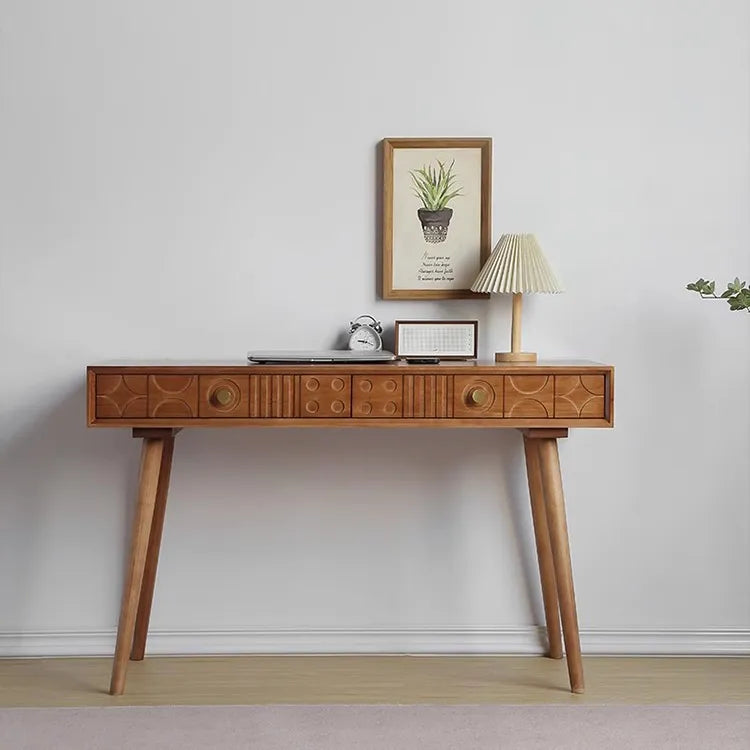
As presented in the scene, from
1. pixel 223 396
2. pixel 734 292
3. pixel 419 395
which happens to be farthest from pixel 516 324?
pixel 223 396

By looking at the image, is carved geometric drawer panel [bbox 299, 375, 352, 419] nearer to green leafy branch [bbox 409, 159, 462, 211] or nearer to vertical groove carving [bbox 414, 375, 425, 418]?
vertical groove carving [bbox 414, 375, 425, 418]

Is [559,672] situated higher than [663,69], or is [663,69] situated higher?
[663,69]

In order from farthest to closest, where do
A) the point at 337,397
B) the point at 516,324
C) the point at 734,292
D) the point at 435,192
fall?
the point at 435,192, the point at 516,324, the point at 734,292, the point at 337,397

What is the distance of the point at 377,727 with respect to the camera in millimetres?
2264

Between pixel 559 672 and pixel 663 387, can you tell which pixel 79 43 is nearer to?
pixel 663 387

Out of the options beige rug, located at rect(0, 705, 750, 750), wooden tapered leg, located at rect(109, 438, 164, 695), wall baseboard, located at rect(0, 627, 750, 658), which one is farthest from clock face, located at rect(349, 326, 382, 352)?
beige rug, located at rect(0, 705, 750, 750)

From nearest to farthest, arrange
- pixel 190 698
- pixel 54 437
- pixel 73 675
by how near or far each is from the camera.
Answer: pixel 190 698 < pixel 73 675 < pixel 54 437

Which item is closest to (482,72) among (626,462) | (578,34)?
(578,34)

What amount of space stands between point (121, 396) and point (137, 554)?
403mm

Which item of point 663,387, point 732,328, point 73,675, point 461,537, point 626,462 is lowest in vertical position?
point 73,675

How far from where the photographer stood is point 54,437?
2.78 m

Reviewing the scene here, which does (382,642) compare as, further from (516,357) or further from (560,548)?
(516,357)

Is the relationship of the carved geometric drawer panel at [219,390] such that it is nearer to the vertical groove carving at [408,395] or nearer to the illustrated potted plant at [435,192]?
the vertical groove carving at [408,395]

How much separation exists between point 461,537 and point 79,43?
1773 mm
